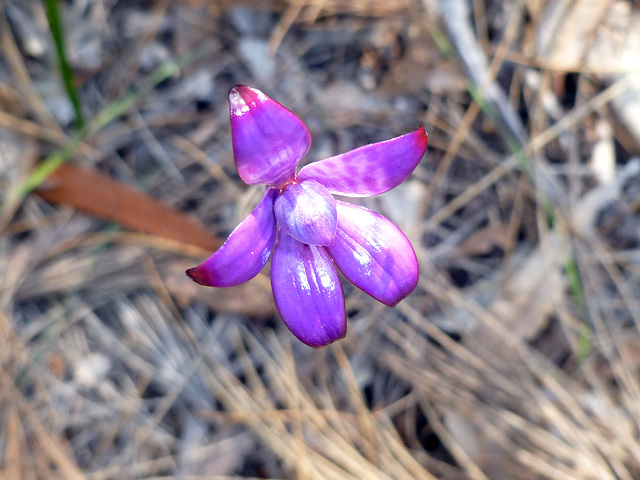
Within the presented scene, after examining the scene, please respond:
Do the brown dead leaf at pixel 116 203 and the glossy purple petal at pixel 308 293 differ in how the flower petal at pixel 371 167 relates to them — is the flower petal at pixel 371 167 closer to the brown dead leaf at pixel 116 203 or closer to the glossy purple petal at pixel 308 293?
the glossy purple petal at pixel 308 293

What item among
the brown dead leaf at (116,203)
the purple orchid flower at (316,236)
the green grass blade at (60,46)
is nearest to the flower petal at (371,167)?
the purple orchid flower at (316,236)

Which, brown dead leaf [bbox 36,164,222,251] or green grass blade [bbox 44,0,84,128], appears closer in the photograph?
green grass blade [bbox 44,0,84,128]

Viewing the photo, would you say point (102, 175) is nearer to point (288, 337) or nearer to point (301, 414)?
point (288, 337)

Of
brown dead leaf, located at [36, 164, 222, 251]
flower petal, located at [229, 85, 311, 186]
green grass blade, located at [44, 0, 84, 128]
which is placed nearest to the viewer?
flower petal, located at [229, 85, 311, 186]

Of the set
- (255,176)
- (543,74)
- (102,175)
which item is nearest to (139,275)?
(102,175)

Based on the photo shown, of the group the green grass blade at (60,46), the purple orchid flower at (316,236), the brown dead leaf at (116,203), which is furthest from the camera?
the brown dead leaf at (116,203)

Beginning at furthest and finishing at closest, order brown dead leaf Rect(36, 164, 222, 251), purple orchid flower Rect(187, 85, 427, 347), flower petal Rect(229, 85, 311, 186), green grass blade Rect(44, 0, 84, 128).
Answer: brown dead leaf Rect(36, 164, 222, 251)
green grass blade Rect(44, 0, 84, 128)
purple orchid flower Rect(187, 85, 427, 347)
flower petal Rect(229, 85, 311, 186)

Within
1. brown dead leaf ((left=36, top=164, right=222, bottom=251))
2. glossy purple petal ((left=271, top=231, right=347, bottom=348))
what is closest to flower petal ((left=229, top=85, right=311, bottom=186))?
glossy purple petal ((left=271, top=231, right=347, bottom=348))

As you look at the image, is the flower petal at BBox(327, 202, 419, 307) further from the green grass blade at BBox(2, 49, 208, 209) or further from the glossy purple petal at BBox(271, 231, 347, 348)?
the green grass blade at BBox(2, 49, 208, 209)
